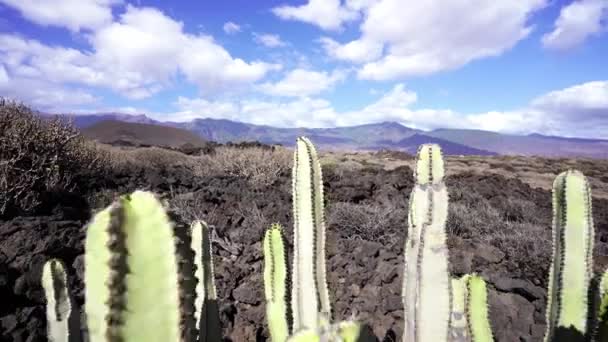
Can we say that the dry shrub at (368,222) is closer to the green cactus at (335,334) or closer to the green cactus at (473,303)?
the green cactus at (473,303)

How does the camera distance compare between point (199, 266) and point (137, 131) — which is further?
point (137, 131)

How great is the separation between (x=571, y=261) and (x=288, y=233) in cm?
486

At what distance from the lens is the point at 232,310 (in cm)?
473

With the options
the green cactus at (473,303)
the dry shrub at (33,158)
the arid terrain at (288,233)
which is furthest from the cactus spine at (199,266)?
the dry shrub at (33,158)

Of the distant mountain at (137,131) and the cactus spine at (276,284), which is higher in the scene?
the distant mountain at (137,131)

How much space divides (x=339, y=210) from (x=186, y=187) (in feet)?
14.1

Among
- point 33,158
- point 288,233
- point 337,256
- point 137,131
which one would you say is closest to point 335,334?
point 337,256

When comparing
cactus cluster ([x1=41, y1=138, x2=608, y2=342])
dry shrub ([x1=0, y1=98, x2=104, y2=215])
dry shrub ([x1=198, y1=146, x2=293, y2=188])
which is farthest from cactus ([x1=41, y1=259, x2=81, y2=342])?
dry shrub ([x1=198, y1=146, x2=293, y2=188])

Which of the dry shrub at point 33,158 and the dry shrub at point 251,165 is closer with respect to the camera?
the dry shrub at point 33,158

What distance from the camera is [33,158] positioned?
311 inches

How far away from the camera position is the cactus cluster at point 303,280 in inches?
54.4

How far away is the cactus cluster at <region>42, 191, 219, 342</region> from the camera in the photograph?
1345 millimetres

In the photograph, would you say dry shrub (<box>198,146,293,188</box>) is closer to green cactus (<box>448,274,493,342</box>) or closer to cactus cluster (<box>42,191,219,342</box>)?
green cactus (<box>448,274,493,342</box>)

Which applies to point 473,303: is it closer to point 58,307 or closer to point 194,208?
point 58,307
